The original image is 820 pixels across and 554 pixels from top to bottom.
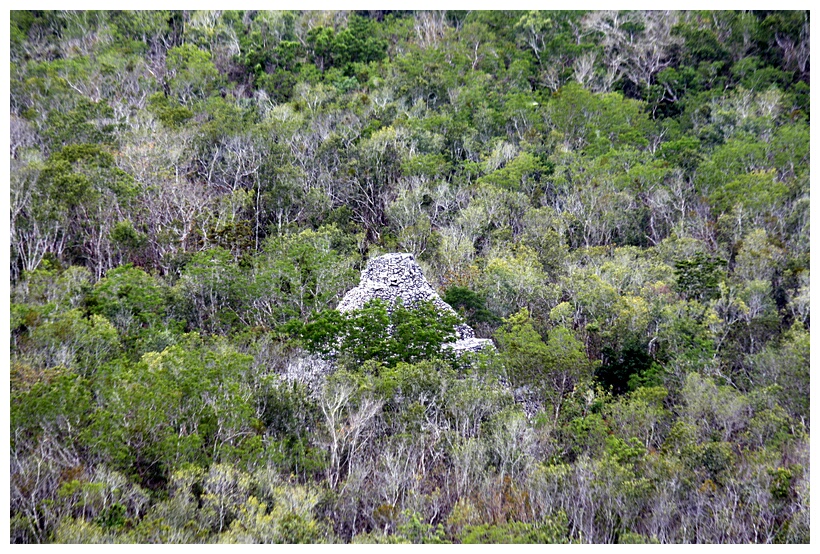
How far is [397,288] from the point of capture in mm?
22984

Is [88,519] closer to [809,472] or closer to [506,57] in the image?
[809,472]

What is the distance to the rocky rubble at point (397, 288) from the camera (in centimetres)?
2272

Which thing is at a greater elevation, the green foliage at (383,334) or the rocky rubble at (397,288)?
the rocky rubble at (397,288)

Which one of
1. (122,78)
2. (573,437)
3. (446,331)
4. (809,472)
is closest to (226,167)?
(122,78)

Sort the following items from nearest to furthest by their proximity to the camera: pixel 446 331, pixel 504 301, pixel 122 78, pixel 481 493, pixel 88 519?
pixel 88 519
pixel 481 493
pixel 446 331
pixel 504 301
pixel 122 78

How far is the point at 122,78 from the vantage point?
149ft

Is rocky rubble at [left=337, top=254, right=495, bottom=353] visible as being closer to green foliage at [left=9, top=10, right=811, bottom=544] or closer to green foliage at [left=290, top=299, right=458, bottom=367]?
green foliage at [left=290, top=299, right=458, bottom=367]

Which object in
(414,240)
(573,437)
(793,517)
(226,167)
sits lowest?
(793,517)

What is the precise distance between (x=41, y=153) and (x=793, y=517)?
3321 centimetres

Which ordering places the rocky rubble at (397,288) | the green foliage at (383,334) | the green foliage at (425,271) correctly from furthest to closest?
the rocky rubble at (397,288) < the green foliage at (383,334) < the green foliage at (425,271)

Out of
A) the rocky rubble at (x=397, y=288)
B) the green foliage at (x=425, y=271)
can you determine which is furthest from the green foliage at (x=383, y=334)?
the rocky rubble at (x=397, y=288)

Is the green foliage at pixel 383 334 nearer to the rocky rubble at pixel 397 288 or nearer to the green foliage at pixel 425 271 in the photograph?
the green foliage at pixel 425 271

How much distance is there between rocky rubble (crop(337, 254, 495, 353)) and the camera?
2272cm

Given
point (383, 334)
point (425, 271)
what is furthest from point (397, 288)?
point (425, 271)
